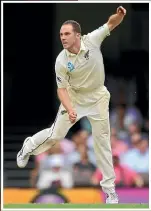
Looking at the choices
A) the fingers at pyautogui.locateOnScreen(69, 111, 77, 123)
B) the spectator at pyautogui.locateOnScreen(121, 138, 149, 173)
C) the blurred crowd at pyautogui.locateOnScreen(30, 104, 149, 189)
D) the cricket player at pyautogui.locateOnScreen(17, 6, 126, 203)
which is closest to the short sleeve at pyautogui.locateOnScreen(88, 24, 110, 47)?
the cricket player at pyautogui.locateOnScreen(17, 6, 126, 203)

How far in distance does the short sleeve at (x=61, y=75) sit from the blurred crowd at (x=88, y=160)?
11.1 ft

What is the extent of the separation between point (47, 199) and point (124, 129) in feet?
7.25

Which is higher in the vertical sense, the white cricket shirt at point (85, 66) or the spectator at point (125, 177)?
the white cricket shirt at point (85, 66)

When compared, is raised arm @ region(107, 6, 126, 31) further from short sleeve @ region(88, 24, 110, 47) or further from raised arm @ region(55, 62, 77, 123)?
raised arm @ region(55, 62, 77, 123)

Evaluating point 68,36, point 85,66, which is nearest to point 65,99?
point 85,66

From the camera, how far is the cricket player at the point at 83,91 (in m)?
9.34

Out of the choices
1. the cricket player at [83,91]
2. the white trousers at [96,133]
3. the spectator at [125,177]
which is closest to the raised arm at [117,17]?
the cricket player at [83,91]

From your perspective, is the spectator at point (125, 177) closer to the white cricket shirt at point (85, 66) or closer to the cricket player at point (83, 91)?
the cricket player at point (83, 91)

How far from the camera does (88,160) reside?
13.3 metres

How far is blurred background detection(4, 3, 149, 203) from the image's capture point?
13.1 metres

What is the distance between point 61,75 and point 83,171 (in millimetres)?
4335

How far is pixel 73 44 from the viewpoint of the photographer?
934 cm

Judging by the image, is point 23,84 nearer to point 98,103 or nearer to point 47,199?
point 47,199

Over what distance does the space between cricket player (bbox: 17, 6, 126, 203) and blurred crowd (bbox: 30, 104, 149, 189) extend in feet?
9.32
